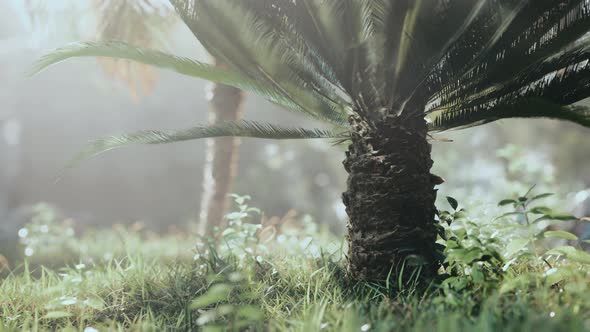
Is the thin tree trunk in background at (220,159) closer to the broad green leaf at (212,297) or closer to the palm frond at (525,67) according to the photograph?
the broad green leaf at (212,297)

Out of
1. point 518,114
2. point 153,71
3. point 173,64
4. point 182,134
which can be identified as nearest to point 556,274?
point 518,114

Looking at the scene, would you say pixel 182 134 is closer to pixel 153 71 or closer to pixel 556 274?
pixel 556 274

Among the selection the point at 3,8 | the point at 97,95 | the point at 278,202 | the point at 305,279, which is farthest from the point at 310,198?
the point at 305,279

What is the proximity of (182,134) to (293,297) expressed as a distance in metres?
1.26

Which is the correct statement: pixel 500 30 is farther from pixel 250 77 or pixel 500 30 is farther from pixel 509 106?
pixel 250 77

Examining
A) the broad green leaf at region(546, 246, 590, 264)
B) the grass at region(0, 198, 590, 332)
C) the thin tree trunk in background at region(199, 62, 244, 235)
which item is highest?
the thin tree trunk in background at region(199, 62, 244, 235)

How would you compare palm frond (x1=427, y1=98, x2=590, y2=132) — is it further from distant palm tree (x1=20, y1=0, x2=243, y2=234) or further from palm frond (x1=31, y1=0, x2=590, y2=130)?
distant palm tree (x1=20, y1=0, x2=243, y2=234)

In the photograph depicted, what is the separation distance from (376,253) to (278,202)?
14550 mm

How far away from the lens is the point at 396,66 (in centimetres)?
329

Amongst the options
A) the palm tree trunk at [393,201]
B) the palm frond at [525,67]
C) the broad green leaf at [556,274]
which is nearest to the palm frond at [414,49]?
the palm frond at [525,67]

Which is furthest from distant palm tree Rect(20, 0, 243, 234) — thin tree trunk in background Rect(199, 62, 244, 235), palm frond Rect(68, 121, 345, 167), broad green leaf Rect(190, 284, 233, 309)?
broad green leaf Rect(190, 284, 233, 309)

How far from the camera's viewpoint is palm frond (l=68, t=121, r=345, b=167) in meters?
3.32

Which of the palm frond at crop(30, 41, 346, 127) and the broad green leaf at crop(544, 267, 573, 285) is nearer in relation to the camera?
the broad green leaf at crop(544, 267, 573, 285)

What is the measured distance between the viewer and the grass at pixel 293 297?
2432mm
